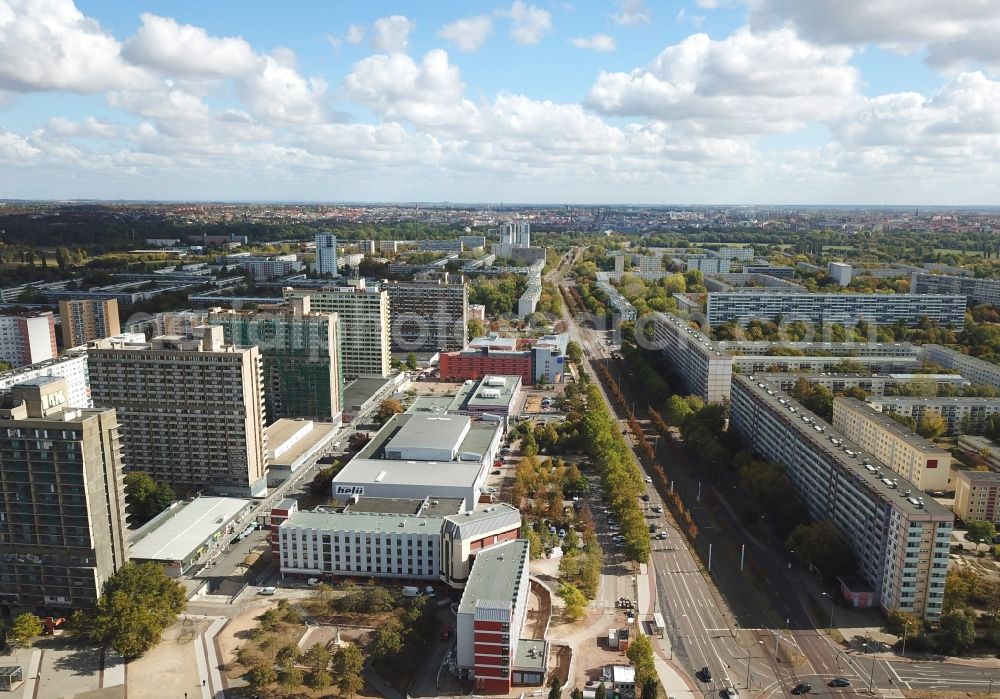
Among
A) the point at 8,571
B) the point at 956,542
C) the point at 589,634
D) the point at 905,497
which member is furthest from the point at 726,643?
the point at 8,571

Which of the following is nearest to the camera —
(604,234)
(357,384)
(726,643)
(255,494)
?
(726,643)

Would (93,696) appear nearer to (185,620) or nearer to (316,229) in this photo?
(185,620)

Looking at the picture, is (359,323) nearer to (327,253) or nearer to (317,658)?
(317,658)

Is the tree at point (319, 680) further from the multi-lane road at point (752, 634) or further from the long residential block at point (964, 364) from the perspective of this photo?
the long residential block at point (964, 364)

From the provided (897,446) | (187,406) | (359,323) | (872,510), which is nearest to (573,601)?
(872,510)

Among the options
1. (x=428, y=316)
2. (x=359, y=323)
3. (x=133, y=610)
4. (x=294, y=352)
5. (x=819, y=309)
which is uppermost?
(x=359, y=323)
